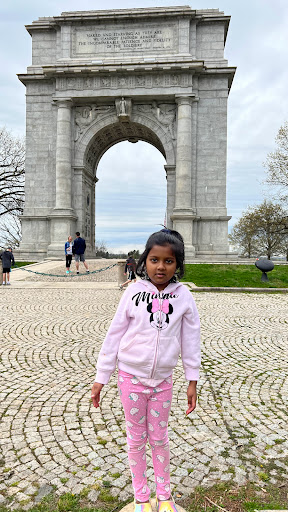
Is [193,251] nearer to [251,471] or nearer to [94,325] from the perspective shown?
[94,325]

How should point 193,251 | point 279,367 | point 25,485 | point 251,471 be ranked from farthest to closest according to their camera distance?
point 193,251 < point 279,367 < point 251,471 < point 25,485

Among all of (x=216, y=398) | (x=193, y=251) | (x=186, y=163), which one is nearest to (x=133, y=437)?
(x=216, y=398)

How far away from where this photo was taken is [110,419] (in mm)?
3143

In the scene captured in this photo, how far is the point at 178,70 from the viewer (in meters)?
21.9

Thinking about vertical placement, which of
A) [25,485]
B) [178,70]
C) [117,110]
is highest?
[178,70]

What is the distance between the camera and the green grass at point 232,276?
1362cm

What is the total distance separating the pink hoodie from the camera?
1.95 m

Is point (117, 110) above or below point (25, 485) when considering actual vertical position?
above

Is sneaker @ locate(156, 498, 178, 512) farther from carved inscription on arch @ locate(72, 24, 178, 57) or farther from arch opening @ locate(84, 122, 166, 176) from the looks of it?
carved inscription on arch @ locate(72, 24, 178, 57)

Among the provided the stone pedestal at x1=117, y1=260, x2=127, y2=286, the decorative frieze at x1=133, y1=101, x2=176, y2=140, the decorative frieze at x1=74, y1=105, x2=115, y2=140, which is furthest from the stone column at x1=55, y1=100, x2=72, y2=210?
the stone pedestal at x1=117, y1=260, x2=127, y2=286

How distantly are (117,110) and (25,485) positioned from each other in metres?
23.3

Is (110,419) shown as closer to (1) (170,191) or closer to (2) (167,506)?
(2) (167,506)

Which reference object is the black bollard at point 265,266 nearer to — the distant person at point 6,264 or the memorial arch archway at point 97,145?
the distant person at point 6,264

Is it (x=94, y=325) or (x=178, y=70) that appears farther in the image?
(x=178, y=70)
